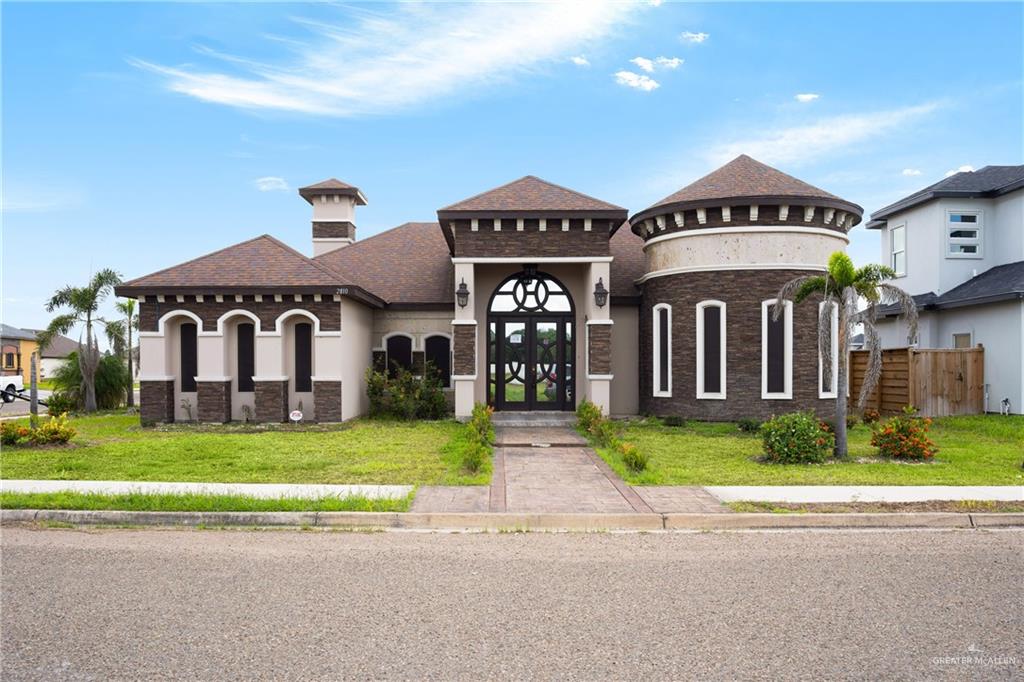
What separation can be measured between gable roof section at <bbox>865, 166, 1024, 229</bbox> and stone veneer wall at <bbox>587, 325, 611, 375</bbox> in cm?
1259

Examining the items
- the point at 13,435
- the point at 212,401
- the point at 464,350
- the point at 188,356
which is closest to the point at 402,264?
the point at 464,350

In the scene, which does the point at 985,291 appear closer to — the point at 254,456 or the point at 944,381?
the point at 944,381

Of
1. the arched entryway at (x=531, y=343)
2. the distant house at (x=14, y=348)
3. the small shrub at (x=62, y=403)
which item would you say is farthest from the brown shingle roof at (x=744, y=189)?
the distant house at (x=14, y=348)

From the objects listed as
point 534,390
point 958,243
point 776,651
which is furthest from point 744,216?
point 776,651

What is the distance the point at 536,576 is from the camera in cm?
601

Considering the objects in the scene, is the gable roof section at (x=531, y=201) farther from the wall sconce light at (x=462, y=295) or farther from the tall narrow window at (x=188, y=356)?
the tall narrow window at (x=188, y=356)

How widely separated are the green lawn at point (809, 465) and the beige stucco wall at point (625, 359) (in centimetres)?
325

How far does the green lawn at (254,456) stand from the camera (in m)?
10.3

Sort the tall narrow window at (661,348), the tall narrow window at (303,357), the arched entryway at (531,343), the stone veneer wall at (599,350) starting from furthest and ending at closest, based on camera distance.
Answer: the arched entryway at (531,343) → the tall narrow window at (661,348) → the tall narrow window at (303,357) → the stone veneer wall at (599,350)

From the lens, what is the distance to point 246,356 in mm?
17938

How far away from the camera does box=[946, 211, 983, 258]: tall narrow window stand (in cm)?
2173

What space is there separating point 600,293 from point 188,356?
11.1 m

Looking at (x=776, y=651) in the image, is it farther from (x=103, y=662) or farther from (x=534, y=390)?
(x=534, y=390)

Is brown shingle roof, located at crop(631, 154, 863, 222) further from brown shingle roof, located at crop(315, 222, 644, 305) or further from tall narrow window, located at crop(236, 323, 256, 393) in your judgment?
tall narrow window, located at crop(236, 323, 256, 393)
